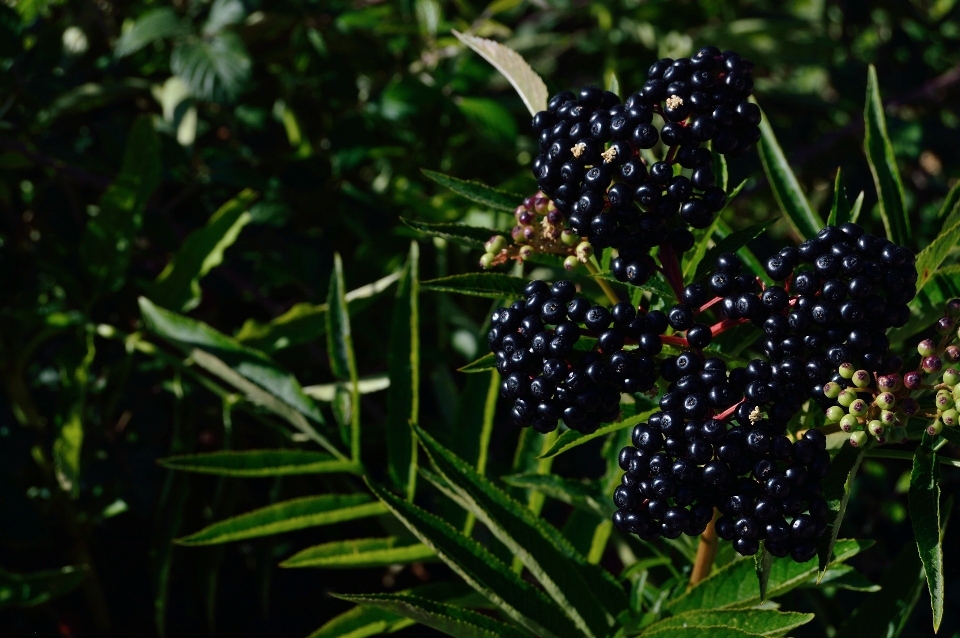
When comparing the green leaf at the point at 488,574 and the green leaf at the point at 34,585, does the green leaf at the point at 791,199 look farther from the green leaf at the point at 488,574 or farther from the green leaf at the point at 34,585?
the green leaf at the point at 34,585

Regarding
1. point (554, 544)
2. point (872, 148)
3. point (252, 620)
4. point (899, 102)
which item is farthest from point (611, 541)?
point (899, 102)

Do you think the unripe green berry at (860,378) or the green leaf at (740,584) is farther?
the green leaf at (740,584)

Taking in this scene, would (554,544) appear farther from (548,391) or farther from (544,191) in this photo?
(544,191)

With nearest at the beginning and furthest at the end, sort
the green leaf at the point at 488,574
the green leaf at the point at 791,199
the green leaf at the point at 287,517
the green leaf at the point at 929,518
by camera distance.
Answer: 1. the green leaf at the point at 929,518
2. the green leaf at the point at 488,574
3. the green leaf at the point at 791,199
4. the green leaf at the point at 287,517

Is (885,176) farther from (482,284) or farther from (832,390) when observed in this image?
(482,284)

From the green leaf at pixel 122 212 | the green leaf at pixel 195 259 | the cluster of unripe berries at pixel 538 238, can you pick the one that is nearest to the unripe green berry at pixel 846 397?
the cluster of unripe berries at pixel 538 238

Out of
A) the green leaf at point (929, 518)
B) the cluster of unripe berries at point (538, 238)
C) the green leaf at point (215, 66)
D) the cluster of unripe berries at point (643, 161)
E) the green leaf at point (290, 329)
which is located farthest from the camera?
the green leaf at point (215, 66)

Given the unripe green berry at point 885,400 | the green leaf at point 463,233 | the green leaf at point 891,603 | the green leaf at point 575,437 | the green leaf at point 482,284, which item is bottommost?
the green leaf at point 891,603
